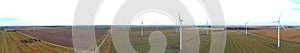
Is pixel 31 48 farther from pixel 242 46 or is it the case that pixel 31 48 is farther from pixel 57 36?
pixel 57 36

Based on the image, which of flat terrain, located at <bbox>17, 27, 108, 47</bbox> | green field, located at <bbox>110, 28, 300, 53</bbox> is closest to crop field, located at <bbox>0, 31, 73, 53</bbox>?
flat terrain, located at <bbox>17, 27, 108, 47</bbox>

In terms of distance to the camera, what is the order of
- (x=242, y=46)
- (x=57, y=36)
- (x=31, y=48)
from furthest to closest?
(x=57, y=36) < (x=242, y=46) < (x=31, y=48)

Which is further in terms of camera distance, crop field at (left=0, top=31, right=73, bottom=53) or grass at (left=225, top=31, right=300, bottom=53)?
grass at (left=225, top=31, right=300, bottom=53)

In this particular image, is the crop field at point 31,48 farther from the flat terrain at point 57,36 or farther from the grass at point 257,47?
the grass at point 257,47

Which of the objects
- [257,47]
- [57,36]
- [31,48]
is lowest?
[257,47]

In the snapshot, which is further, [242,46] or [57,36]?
[57,36]

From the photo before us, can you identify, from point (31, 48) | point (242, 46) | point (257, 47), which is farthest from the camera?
point (242, 46)

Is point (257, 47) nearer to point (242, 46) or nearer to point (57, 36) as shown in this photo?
point (242, 46)

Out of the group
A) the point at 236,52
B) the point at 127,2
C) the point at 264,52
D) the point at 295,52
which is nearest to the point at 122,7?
the point at 127,2

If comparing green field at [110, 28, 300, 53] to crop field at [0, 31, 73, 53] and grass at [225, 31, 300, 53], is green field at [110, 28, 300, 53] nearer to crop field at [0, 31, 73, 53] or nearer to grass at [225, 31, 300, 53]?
grass at [225, 31, 300, 53]

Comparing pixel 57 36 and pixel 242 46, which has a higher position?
pixel 57 36

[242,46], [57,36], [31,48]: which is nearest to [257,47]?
[242,46]

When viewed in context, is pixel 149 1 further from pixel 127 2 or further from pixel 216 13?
pixel 216 13

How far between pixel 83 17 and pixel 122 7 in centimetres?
995
